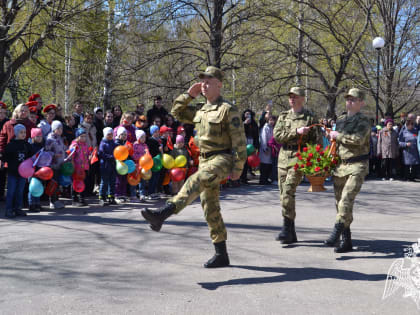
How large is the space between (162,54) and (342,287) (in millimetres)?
11631

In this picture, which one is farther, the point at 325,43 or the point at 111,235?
the point at 325,43

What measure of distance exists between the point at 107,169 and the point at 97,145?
174 cm

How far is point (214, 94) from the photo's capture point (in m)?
5.32

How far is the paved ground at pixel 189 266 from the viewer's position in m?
4.10

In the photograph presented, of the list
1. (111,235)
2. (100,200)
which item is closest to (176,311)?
(111,235)

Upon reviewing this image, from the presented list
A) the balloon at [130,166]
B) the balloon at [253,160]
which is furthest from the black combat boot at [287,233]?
the balloon at [253,160]

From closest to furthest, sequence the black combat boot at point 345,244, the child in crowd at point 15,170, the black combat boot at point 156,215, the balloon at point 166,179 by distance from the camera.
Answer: the black combat boot at point 156,215
the black combat boot at point 345,244
the child in crowd at point 15,170
the balloon at point 166,179

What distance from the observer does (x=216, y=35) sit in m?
14.5

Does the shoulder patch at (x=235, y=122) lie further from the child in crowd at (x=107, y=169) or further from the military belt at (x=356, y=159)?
the child in crowd at (x=107, y=169)

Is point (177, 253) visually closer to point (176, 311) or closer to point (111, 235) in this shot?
point (111, 235)

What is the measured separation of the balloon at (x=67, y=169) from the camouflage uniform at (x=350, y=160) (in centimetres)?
539

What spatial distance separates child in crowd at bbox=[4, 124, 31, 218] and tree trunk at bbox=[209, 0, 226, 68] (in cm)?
732

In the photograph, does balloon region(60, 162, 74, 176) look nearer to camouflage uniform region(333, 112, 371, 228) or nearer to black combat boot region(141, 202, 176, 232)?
black combat boot region(141, 202, 176, 232)

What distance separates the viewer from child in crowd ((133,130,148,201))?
1048cm
